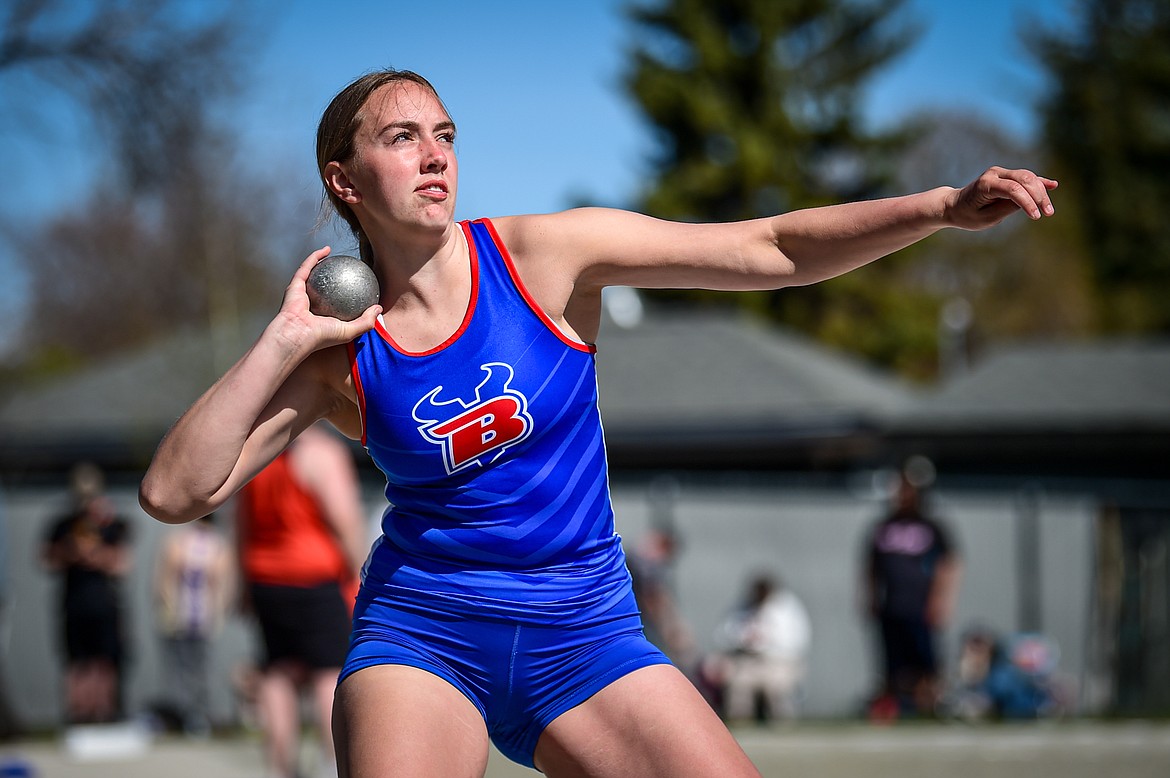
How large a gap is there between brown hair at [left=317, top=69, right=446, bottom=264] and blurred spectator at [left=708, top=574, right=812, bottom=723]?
1016cm

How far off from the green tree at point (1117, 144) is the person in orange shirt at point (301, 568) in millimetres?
37969

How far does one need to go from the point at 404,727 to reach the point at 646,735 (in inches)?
21.2

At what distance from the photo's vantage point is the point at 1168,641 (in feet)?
42.8

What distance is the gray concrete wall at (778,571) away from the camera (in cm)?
1380

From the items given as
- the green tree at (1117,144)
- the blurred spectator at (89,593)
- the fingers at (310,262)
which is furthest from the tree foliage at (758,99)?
the fingers at (310,262)

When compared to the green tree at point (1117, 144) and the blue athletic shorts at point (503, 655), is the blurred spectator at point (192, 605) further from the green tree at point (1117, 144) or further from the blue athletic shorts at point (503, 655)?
the green tree at point (1117, 144)

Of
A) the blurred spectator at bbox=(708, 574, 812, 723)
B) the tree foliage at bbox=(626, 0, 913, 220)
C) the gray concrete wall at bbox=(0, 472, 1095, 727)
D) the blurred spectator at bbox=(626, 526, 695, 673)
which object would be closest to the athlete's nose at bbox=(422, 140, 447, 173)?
the blurred spectator at bbox=(626, 526, 695, 673)

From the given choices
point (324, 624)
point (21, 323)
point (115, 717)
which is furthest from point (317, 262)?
point (21, 323)

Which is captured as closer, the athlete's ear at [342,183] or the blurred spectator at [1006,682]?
the athlete's ear at [342,183]

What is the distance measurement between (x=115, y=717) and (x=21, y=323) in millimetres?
22307

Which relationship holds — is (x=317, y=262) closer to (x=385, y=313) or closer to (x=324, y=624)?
(x=385, y=313)

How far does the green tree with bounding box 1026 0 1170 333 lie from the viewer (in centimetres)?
4106

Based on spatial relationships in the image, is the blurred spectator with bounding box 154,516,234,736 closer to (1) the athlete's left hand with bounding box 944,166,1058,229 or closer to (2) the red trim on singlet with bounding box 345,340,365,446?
(2) the red trim on singlet with bounding box 345,340,365,446

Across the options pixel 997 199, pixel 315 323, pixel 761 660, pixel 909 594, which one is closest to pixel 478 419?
pixel 315 323
